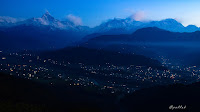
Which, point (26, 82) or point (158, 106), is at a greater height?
point (26, 82)

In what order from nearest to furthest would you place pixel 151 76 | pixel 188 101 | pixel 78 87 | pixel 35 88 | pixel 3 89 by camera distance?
pixel 188 101, pixel 3 89, pixel 35 88, pixel 78 87, pixel 151 76

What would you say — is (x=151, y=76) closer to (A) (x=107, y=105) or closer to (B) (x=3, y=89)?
(A) (x=107, y=105)

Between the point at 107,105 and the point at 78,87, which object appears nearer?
the point at 107,105

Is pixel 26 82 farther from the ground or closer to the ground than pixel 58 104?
farther from the ground

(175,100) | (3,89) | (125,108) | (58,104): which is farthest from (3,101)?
(175,100)

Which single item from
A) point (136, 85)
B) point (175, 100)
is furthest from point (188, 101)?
point (136, 85)

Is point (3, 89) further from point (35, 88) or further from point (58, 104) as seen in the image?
point (58, 104)

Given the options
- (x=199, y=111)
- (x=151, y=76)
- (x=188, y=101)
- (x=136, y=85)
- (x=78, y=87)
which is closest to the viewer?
(x=199, y=111)
